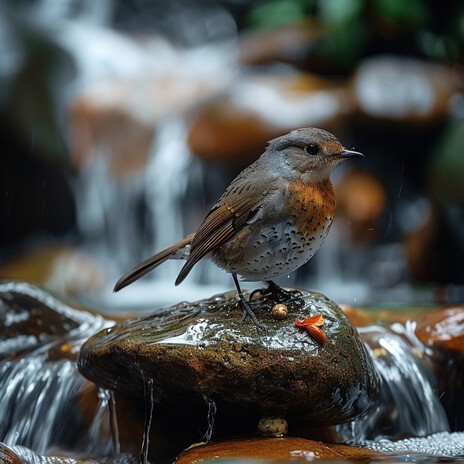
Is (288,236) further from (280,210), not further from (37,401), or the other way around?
(37,401)

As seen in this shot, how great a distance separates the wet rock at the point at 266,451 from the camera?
10.5ft

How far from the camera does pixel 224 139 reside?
8.38 m

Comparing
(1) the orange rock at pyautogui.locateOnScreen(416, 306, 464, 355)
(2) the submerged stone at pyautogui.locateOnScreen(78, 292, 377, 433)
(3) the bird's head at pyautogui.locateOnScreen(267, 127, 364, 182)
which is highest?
(3) the bird's head at pyautogui.locateOnScreen(267, 127, 364, 182)

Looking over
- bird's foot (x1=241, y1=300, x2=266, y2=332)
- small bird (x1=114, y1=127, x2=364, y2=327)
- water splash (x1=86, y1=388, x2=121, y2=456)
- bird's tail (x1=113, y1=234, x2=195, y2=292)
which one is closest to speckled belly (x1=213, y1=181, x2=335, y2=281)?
small bird (x1=114, y1=127, x2=364, y2=327)

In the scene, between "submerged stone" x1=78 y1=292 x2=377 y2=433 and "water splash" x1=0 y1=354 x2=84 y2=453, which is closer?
"submerged stone" x1=78 y1=292 x2=377 y2=433

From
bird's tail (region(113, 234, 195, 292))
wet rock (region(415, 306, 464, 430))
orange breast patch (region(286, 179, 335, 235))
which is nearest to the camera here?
orange breast patch (region(286, 179, 335, 235))

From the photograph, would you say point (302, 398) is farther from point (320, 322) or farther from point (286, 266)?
point (286, 266)

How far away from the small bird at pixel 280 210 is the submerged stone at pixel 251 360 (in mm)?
146

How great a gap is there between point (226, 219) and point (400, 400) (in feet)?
5.30

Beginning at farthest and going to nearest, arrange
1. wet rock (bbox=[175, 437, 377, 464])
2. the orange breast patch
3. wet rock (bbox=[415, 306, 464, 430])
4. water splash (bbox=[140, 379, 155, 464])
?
1. wet rock (bbox=[415, 306, 464, 430])
2. water splash (bbox=[140, 379, 155, 464])
3. the orange breast patch
4. wet rock (bbox=[175, 437, 377, 464])

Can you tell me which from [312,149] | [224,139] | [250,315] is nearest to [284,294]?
[250,315]

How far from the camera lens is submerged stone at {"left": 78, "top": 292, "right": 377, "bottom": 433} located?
328cm

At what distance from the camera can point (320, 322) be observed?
343cm

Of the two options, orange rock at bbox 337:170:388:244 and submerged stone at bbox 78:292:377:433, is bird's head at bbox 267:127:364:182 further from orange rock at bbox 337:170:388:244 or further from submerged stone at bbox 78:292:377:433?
orange rock at bbox 337:170:388:244
